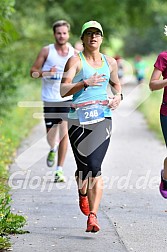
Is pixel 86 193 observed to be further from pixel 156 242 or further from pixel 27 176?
pixel 27 176

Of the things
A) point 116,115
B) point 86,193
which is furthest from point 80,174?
point 116,115

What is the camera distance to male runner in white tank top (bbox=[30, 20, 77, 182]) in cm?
1030

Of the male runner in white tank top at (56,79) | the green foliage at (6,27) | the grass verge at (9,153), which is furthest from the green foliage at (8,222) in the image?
the male runner in white tank top at (56,79)

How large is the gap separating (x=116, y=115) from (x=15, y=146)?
10.3 meters

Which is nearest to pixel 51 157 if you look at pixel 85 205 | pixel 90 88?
pixel 85 205

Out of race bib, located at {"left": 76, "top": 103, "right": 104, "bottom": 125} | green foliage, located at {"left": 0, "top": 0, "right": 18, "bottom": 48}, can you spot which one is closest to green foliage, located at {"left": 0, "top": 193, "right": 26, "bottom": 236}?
race bib, located at {"left": 76, "top": 103, "right": 104, "bottom": 125}

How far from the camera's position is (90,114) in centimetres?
715

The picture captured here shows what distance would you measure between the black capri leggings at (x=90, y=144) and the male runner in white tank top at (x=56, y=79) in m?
3.05

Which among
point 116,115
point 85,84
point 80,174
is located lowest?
point 116,115

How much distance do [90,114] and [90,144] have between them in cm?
29

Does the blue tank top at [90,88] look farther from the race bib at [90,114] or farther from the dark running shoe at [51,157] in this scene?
the dark running shoe at [51,157]

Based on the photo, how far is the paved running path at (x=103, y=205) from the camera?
680 cm

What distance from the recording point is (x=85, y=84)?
6.82 m

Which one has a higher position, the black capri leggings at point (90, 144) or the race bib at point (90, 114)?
the race bib at point (90, 114)
